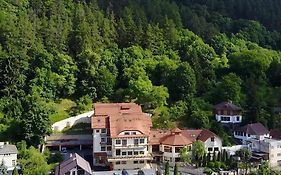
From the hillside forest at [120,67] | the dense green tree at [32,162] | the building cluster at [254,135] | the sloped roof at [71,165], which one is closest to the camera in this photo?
the sloped roof at [71,165]

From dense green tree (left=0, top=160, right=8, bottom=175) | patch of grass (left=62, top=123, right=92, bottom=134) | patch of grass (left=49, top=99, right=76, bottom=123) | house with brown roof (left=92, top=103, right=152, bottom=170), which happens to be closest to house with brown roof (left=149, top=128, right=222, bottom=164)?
house with brown roof (left=92, top=103, right=152, bottom=170)

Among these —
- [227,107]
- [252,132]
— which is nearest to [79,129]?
[227,107]

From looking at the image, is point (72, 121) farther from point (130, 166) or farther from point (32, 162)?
point (32, 162)

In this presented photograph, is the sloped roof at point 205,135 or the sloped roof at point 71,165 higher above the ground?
the sloped roof at point 205,135

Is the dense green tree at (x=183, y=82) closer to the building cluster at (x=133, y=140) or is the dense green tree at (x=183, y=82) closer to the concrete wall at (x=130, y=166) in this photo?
the building cluster at (x=133, y=140)

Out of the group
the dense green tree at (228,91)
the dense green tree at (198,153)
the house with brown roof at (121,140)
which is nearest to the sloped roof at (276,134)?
the dense green tree at (228,91)

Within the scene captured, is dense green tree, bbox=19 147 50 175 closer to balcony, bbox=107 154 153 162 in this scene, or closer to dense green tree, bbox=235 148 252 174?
balcony, bbox=107 154 153 162
